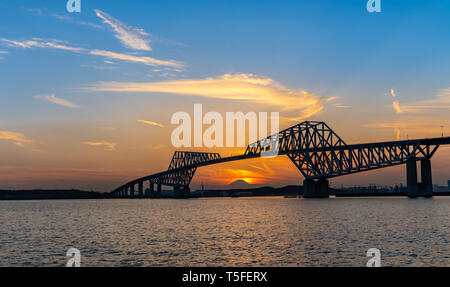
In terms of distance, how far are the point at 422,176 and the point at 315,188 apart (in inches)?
1611

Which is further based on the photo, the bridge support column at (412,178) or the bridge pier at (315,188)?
the bridge pier at (315,188)

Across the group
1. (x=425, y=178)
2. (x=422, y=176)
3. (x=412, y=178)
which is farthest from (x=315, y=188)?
(x=425, y=178)

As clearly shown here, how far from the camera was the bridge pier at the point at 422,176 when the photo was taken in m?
148

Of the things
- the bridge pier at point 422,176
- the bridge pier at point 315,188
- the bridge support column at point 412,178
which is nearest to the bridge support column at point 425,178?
the bridge pier at point 422,176

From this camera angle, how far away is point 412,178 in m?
149

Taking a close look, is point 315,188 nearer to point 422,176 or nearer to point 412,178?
point 412,178

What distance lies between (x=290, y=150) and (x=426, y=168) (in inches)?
2085

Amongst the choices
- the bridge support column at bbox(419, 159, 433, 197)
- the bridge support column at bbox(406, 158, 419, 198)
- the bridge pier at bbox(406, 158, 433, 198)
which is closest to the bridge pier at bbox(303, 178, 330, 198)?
the bridge support column at bbox(406, 158, 419, 198)

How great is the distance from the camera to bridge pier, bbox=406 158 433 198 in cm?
14750

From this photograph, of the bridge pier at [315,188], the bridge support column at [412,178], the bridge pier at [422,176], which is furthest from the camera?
the bridge pier at [315,188]

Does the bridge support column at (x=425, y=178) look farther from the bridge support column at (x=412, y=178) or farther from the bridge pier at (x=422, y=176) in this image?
the bridge support column at (x=412, y=178)

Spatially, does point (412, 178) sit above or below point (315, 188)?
above

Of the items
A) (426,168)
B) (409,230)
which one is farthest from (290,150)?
(409,230)
